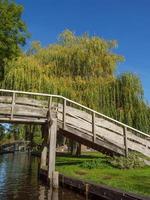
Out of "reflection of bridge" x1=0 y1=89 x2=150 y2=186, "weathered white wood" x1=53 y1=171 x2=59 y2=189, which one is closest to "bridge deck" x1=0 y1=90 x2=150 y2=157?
"reflection of bridge" x1=0 y1=89 x2=150 y2=186

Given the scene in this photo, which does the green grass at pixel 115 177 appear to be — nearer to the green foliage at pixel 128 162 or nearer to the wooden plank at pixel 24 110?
the green foliage at pixel 128 162

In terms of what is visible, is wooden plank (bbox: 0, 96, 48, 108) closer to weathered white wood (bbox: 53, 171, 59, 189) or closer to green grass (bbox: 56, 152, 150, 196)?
green grass (bbox: 56, 152, 150, 196)

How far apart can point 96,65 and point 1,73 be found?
29.3ft

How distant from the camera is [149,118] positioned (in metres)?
30.5

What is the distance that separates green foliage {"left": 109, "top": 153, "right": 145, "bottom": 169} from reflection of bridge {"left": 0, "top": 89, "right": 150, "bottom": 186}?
0.84 m

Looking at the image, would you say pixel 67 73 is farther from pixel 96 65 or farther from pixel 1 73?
pixel 1 73

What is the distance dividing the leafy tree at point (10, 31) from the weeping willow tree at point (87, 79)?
3.95 ft

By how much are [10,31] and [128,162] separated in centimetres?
1633

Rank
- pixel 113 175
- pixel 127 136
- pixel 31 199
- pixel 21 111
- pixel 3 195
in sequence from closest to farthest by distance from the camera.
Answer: pixel 31 199
pixel 3 195
pixel 113 175
pixel 21 111
pixel 127 136

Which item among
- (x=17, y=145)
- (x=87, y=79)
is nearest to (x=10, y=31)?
(x=87, y=79)

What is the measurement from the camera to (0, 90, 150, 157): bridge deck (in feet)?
64.3

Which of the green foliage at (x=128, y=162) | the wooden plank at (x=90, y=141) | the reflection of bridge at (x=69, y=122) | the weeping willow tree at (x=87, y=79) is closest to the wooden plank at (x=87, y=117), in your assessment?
the reflection of bridge at (x=69, y=122)

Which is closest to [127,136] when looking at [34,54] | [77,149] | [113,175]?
[113,175]

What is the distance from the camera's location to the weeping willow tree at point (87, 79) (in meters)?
29.7
